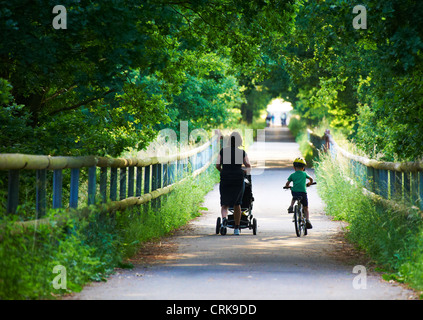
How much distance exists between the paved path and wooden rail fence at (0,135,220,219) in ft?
3.32

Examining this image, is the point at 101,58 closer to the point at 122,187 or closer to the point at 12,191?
the point at 122,187

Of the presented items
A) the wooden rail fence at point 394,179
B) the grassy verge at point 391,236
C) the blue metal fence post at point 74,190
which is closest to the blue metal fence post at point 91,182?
the blue metal fence post at point 74,190

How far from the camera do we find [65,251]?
793 cm

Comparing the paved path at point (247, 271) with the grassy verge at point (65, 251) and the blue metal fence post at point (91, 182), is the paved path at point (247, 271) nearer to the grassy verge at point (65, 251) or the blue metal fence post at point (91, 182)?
the grassy verge at point (65, 251)

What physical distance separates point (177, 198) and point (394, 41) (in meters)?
7.47

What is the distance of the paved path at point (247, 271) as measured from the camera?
7398 mm

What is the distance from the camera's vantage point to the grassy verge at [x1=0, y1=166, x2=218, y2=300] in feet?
21.7

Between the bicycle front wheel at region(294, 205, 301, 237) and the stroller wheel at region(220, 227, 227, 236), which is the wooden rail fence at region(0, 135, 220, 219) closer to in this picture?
the stroller wheel at region(220, 227, 227, 236)

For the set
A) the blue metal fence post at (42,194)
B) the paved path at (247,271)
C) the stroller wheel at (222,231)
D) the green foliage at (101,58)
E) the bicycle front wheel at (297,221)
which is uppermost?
the green foliage at (101,58)

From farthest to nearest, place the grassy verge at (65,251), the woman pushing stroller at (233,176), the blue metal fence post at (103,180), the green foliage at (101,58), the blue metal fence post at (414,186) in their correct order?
1. the woman pushing stroller at (233,176)
2. the blue metal fence post at (103,180)
3. the blue metal fence post at (414,186)
4. the green foliage at (101,58)
5. the grassy verge at (65,251)

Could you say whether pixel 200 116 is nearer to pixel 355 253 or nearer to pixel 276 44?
pixel 276 44

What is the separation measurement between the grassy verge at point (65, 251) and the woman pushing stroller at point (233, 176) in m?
2.00

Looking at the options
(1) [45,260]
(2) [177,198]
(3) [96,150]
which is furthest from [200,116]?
(1) [45,260]

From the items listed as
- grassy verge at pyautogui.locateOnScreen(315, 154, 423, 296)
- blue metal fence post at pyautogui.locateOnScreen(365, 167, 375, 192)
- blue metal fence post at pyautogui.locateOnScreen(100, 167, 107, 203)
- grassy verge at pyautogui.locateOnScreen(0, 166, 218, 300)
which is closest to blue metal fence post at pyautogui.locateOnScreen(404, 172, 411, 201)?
grassy verge at pyautogui.locateOnScreen(315, 154, 423, 296)
